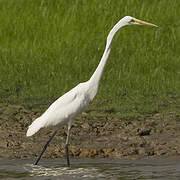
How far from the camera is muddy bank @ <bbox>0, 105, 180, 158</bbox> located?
11.0 meters

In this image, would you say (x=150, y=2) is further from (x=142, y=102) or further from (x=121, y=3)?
(x=142, y=102)

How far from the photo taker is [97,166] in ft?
33.9

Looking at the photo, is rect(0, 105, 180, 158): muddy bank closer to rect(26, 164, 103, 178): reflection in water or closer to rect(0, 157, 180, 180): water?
rect(0, 157, 180, 180): water

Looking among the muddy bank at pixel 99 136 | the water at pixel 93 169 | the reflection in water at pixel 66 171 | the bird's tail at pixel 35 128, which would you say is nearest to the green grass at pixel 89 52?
the muddy bank at pixel 99 136

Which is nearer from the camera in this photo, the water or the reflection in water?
the water

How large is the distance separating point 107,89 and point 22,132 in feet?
7.23

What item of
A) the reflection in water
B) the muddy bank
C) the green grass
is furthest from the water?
the green grass

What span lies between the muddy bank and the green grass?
20.5 inches

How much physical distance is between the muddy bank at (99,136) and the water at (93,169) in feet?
0.82

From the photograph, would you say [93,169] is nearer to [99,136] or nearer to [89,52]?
[99,136]

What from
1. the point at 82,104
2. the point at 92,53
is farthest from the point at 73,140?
the point at 92,53

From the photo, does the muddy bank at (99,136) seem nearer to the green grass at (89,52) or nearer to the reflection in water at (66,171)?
the green grass at (89,52)

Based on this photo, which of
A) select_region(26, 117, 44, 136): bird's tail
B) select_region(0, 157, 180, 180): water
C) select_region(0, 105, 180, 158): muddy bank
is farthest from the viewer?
select_region(0, 105, 180, 158): muddy bank

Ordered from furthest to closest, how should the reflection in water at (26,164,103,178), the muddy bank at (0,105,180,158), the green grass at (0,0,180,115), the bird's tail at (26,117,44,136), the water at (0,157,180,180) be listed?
the green grass at (0,0,180,115)
the muddy bank at (0,105,180,158)
the bird's tail at (26,117,44,136)
the reflection in water at (26,164,103,178)
the water at (0,157,180,180)
